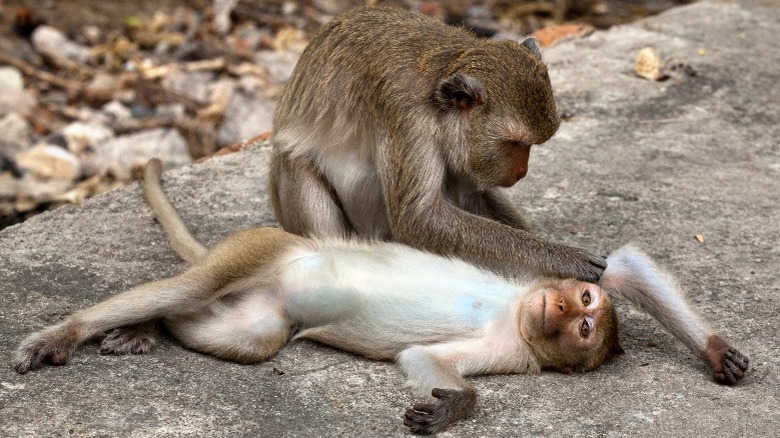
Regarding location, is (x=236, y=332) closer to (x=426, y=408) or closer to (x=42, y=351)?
(x=42, y=351)

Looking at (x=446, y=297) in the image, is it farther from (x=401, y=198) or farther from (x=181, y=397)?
(x=181, y=397)

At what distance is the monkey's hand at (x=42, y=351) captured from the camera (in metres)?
3.81

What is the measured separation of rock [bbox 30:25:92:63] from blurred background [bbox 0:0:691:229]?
0.4 inches

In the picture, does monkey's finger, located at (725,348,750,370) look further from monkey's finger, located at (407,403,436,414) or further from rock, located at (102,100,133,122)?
rock, located at (102,100,133,122)

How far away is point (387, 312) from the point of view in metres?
4.18

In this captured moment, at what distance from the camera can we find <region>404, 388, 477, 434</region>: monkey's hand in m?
3.54

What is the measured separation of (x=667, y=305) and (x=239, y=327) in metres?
1.61

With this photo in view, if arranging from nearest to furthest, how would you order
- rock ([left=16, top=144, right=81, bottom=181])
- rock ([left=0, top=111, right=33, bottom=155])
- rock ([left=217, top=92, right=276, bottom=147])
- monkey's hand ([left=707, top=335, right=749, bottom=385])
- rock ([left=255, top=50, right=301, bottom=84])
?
monkey's hand ([left=707, top=335, right=749, bottom=385]), rock ([left=16, top=144, right=81, bottom=181]), rock ([left=0, top=111, right=33, bottom=155]), rock ([left=217, top=92, right=276, bottom=147]), rock ([left=255, top=50, right=301, bottom=84])

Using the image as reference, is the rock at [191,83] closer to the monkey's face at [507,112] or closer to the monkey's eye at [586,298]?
the monkey's face at [507,112]

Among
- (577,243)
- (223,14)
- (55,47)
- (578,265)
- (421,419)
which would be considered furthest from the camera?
(223,14)

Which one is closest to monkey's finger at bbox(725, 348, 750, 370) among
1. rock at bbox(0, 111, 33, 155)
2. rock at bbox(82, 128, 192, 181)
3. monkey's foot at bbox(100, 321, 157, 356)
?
monkey's foot at bbox(100, 321, 157, 356)

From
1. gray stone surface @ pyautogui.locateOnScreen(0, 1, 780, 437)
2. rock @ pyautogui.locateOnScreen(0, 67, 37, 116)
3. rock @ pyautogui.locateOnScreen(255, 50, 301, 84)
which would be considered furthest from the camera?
rock @ pyautogui.locateOnScreen(255, 50, 301, 84)

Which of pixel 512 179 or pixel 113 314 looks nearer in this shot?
pixel 113 314

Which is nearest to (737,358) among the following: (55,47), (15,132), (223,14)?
(15,132)
